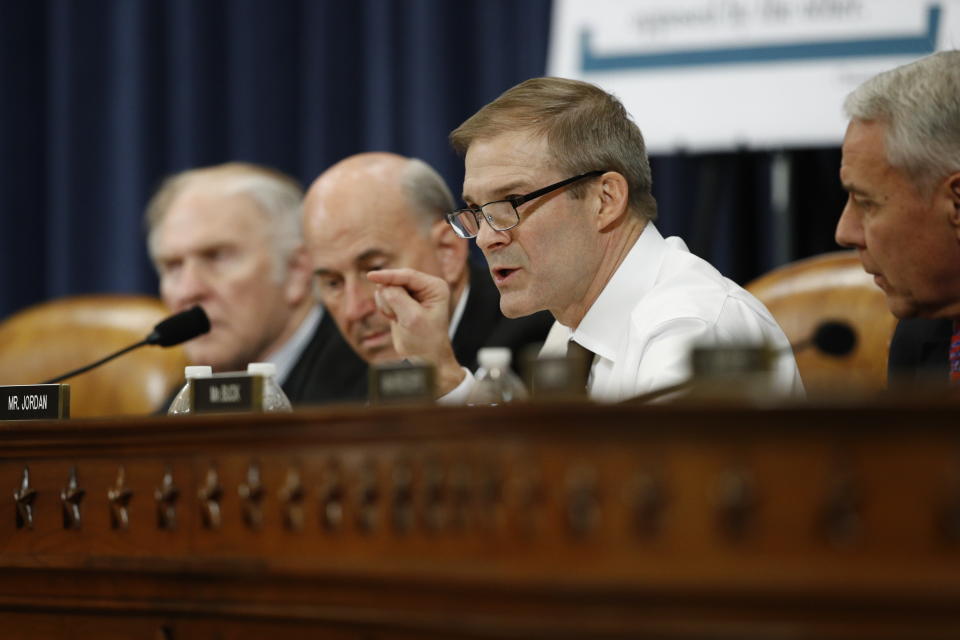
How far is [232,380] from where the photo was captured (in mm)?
1416

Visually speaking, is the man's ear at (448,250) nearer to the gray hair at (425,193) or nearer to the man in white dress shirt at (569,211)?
the gray hair at (425,193)

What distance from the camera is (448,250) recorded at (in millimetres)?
2871

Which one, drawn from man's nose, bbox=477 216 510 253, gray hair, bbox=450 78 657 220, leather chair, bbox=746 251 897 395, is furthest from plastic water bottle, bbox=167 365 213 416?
leather chair, bbox=746 251 897 395

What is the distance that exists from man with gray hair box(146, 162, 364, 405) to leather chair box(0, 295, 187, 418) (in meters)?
0.09

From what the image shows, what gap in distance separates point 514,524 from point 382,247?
1.80m

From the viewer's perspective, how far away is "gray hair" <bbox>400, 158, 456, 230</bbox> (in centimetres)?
285

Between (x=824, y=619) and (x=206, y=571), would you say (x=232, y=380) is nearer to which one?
(x=206, y=571)

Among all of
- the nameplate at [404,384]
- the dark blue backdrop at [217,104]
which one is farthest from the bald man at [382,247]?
the nameplate at [404,384]

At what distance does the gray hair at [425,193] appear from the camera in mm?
2854

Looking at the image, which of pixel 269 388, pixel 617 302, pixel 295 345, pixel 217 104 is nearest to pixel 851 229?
pixel 617 302

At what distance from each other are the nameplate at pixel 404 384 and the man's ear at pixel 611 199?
88cm

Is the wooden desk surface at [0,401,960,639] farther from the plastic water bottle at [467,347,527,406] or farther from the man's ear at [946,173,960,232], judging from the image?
the man's ear at [946,173,960,232]

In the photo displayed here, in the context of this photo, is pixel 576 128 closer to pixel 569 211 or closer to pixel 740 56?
pixel 569 211

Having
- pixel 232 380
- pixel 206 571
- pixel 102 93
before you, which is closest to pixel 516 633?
pixel 206 571
